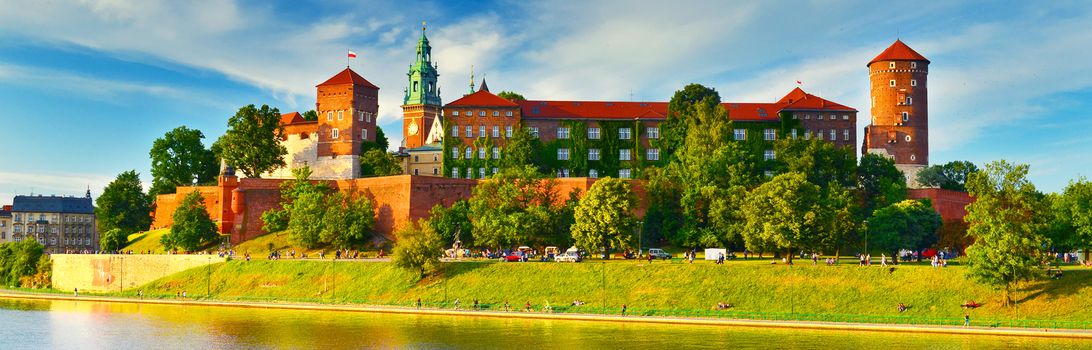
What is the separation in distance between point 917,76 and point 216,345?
72105 millimetres

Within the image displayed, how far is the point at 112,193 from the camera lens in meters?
99.8

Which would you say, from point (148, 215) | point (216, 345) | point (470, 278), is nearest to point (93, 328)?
point (216, 345)

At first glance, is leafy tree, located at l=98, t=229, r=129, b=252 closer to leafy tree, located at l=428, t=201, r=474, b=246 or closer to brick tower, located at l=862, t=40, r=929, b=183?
leafy tree, located at l=428, t=201, r=474, b=246

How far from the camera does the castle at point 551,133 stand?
88125mm

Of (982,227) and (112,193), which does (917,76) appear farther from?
(112,193)

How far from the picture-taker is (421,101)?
4439 inches

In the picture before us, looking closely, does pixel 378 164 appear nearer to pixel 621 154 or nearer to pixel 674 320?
pixel 621 154

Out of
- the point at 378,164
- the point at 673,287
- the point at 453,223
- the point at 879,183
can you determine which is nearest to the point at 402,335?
the point at 673,287

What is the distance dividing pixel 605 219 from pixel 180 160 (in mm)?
50679

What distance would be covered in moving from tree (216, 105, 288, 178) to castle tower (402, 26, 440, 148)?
19.6m

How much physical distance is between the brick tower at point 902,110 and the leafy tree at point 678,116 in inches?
668

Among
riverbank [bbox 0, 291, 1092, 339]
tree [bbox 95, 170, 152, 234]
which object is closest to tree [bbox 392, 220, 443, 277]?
riverbank [bbox 0, 291, 1092, 339]

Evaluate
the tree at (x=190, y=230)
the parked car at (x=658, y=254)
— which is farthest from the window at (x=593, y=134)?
the tree at (x=190, y=230)

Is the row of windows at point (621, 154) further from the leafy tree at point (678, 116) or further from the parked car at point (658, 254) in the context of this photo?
the parked car at point (658, 254)
